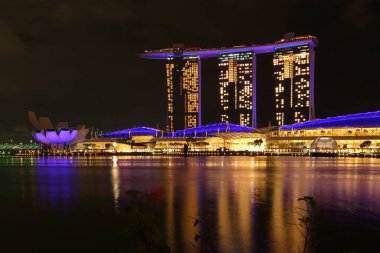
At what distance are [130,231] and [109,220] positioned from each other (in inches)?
333

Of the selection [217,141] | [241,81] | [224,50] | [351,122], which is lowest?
Result: [217,141]

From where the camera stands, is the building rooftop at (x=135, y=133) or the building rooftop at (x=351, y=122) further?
the building rooftop at (x=135, y=133)

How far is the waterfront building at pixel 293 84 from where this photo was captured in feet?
294

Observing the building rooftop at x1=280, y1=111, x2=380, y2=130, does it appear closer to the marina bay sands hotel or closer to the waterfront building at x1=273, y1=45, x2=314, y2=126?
the waterfront building at x1=273, y1=45, x2=314, y2=126

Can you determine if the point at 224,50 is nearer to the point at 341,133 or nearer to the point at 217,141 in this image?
the point at 217,141

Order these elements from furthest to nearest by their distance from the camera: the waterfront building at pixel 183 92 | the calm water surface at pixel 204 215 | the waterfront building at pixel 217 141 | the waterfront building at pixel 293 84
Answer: the waterfront building at pixel 183 92 < the waterfront building at pixel 293 84 < the waterfront building at pixel 217 141 < the calm water surface at pixel 204 215

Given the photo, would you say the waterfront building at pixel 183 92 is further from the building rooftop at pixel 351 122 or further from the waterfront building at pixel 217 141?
the building rooftop at pixel 351 122

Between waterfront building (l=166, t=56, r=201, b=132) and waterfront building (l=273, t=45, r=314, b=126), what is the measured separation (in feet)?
57.2

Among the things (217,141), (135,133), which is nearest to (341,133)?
(217,141)

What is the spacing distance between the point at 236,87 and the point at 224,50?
28.2 feet

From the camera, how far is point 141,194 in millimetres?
4348

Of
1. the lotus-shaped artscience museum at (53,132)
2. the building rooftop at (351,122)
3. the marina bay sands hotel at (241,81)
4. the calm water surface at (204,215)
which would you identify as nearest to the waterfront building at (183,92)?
the marina bay sands hotel at (241,81)

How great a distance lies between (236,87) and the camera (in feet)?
334

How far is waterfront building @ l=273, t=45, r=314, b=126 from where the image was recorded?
89.6 m
